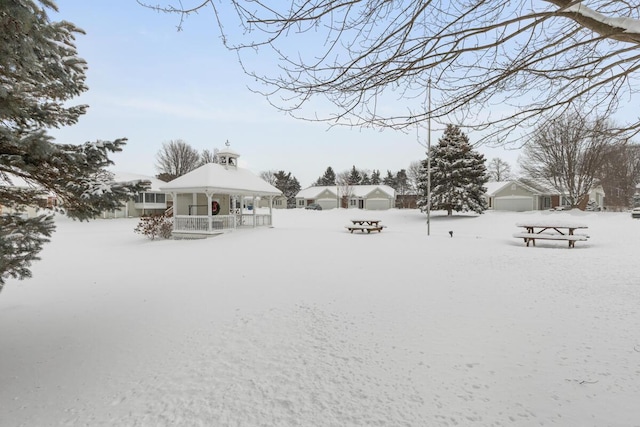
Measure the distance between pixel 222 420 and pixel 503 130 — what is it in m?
4.76

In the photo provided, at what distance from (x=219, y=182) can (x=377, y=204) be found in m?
35.9

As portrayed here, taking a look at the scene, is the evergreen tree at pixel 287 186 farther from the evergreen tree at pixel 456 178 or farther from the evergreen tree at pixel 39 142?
the evergreen tree at pixel 39 142

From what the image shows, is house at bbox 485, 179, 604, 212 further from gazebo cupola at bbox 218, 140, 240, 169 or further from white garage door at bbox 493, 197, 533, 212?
gazebo cupola at bbox 218, 140, 240, 169

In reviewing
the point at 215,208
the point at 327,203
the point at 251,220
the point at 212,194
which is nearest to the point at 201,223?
the point at 212,194

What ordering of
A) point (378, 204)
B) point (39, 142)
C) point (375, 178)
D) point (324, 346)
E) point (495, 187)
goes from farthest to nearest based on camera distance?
point (375, 178) → point (378, 204) → point (495, 187) → point (324, 346) → point (39, 142)

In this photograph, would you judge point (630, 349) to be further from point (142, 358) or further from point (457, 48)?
point (142, 358)

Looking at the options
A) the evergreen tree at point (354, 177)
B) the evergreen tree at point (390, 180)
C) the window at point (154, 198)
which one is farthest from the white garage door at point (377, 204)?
the window at point (154, 198)

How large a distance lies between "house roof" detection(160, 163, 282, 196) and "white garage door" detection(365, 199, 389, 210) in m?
31.1

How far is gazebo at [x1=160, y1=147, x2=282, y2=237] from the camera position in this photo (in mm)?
16797

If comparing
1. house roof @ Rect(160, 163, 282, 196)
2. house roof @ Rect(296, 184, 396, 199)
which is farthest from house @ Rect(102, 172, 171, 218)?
house roof @ Rect(296, 184, 396, 199)

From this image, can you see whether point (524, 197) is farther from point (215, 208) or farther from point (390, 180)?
point (390, 180)

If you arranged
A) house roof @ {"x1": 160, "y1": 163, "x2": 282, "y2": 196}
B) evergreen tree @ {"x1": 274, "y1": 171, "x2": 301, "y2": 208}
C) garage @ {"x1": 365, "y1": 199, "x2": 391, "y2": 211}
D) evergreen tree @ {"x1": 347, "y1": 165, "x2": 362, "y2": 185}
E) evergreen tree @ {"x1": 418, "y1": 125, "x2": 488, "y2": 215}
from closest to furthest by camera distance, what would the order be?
house roof @ {"x1": 160, "y1": 163, "x2": 282, "y2": 196} → evergreen tree @ {"x1": 418, "y1": 125, "x2": 488, "y2": 215} → garage @ {"x1": 365, "y1": 199, "x2": 391, "y2": 211} → evergreen tree @ {"x1": 274, "y1": 171, "x2": 301, "y2": 208} → evergreen tree @ {"x1": 347, "y1": 165, "x2": 362, "y2": 185}

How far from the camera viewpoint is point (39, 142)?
3.02m

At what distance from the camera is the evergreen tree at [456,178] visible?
28484mm
